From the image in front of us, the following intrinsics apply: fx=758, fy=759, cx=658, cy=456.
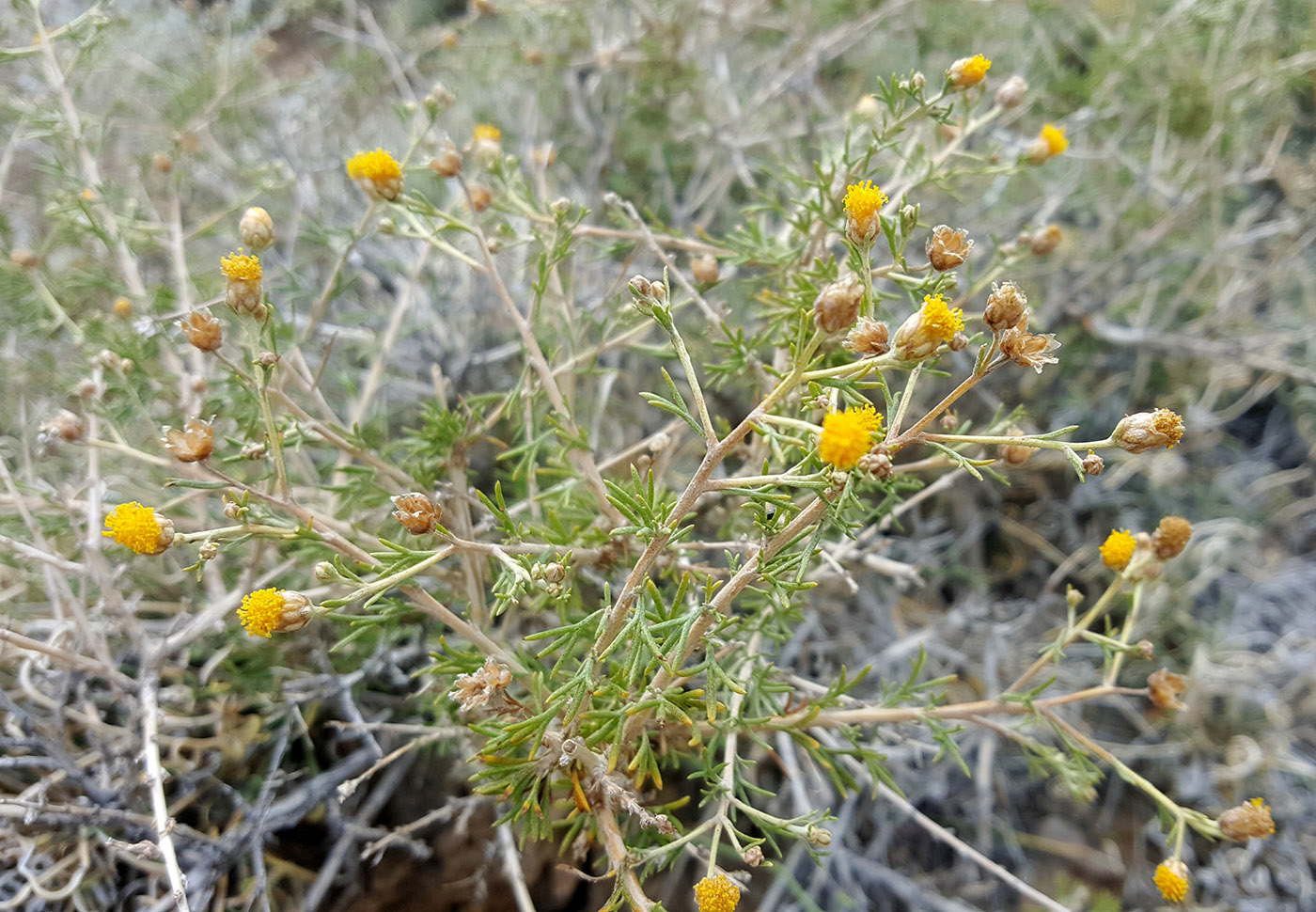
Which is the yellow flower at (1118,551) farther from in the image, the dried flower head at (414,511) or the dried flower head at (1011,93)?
the dried flower head at (414,511)

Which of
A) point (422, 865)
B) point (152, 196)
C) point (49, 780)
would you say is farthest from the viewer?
point (152, 196)

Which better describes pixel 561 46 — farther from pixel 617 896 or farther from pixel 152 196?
pixel 617 896

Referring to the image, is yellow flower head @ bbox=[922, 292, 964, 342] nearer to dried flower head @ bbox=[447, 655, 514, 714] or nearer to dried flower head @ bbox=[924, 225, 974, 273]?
dried flower head @ bbox=[924, 225, 974, 273]

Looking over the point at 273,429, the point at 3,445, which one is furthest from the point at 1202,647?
the point at 3,445

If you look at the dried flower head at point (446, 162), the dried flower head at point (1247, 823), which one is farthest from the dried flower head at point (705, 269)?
the dried flower head at point (1247, 823)

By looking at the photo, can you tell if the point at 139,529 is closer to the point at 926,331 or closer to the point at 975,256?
the point at 926,331

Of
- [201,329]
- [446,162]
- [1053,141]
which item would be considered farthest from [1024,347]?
[201,329]

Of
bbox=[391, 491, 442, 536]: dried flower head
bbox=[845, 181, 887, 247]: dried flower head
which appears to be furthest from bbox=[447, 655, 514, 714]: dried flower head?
bbox=[845, 181, 887, 247]: dried flower head
